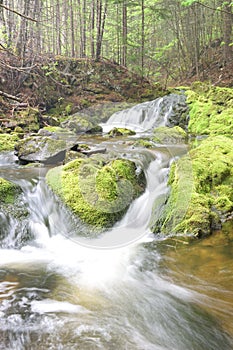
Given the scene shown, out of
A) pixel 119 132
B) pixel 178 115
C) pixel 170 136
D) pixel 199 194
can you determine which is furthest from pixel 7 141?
pixel 178 115

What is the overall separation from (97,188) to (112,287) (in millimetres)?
1707

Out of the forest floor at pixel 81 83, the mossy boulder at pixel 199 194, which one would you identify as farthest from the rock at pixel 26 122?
the mossy boulder at pixel 199 194

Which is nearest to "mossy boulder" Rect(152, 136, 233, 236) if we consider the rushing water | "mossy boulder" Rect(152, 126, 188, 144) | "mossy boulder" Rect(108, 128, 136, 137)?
the rushing water

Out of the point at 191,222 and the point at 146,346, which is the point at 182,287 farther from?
the point at 191,222

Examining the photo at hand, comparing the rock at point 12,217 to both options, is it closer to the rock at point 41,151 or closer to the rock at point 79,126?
the rock at point 41,151

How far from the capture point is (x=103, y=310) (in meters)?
2.77

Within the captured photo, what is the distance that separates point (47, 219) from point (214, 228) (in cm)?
260

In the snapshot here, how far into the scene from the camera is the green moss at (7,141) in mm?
7932

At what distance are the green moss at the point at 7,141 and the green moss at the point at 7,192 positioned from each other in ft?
11.1

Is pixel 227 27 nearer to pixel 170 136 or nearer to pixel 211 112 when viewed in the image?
pixel 211 112

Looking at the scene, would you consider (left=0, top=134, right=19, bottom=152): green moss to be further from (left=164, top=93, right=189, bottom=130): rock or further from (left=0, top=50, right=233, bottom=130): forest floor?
(left=164, top=93, right=189, bottom=130): rock

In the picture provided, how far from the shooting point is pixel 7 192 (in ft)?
15.5

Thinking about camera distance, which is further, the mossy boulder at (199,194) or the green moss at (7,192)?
the green moss at (7,192)

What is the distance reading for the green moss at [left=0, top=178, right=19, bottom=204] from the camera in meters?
4.63
